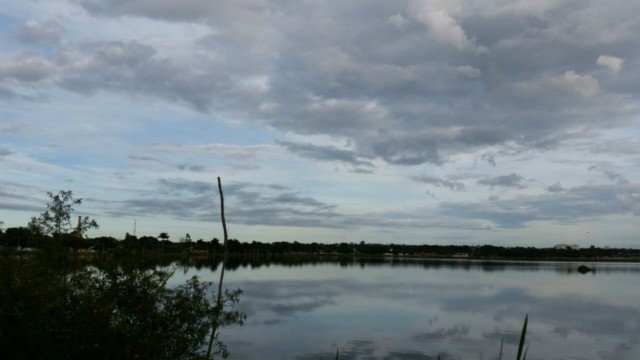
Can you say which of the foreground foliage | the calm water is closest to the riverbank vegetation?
the foreground foliage

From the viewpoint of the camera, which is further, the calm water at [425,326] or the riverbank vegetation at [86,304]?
the calm water at [425,326]

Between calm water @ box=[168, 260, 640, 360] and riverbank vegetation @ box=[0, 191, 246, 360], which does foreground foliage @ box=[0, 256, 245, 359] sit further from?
calm water @ box=[168, 260, 640, 360]

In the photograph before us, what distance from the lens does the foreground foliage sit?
8.17m

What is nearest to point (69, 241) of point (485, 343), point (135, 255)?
point (135, 255)

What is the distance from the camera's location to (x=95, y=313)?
859 cm

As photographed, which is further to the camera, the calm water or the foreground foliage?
the calm water

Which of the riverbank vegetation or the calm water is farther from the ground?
the riverbank vegetation

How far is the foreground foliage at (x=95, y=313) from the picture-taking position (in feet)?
26.8

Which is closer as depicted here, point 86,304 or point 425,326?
point 86,304

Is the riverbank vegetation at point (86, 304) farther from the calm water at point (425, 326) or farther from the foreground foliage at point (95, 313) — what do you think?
the calm water at point (425, 326)

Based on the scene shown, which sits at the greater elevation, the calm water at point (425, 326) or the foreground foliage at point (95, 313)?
the foreground foliage at point (95, 313)

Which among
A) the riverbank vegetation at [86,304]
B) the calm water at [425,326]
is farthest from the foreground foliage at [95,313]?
the calm water at [425,326]

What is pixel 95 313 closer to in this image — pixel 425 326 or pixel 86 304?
pixel 86 304

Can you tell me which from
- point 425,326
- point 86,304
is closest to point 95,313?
point 86,304
